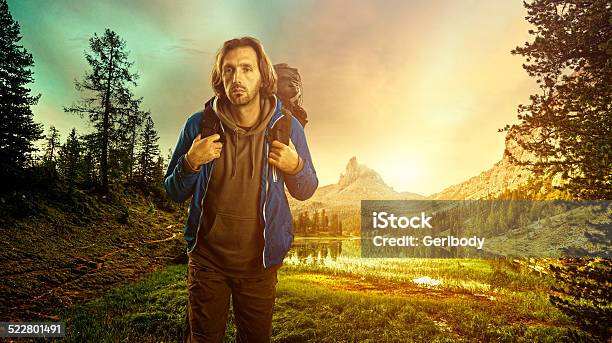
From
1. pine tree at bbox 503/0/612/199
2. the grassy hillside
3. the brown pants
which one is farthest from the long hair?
the grassy hillside

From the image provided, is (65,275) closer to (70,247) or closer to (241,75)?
(70,247)

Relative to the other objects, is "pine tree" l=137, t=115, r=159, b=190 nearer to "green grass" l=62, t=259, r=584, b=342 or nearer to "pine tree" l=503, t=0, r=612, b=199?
"green grass" l=62, t=259, r=584, b=342

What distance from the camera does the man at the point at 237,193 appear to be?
2.69m

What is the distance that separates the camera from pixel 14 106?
59.2ft

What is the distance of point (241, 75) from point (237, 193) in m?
0.89

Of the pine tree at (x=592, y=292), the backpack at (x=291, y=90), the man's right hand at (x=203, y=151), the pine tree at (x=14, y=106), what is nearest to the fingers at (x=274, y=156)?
the man's right hand at (x=203, y=151)

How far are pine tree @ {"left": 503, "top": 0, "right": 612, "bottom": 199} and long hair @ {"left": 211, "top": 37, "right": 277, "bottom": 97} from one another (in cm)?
583

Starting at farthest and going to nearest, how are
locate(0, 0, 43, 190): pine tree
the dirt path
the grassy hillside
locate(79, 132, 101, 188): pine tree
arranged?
locate(79, 132, 101, 188): pine tree, locate(0, 0, 43, 190): pine tree, the grassy hillside, the dirt path

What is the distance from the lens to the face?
2.77 m

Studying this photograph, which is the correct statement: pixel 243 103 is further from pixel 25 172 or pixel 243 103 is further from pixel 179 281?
pixel 25 172

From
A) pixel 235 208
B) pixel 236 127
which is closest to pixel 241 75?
pixel 236 127

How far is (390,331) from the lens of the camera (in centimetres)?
845

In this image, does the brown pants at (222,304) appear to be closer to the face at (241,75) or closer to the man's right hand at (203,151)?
the man's right hand at (203,151)

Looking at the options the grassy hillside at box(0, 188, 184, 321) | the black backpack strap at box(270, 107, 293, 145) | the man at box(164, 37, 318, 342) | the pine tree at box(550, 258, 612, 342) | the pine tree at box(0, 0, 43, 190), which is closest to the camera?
the man at box(164, 37, 318, 342)
